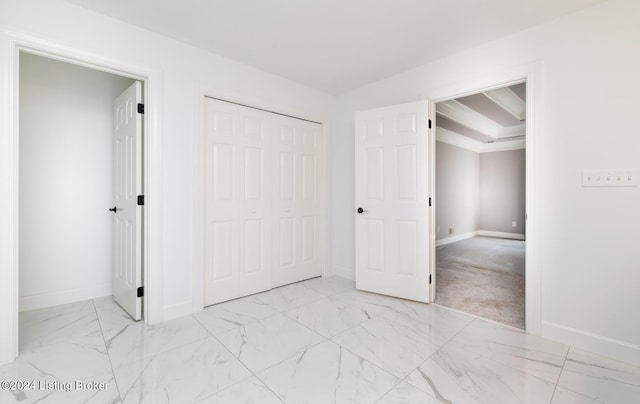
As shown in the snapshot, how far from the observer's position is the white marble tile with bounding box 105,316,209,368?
6.35 ft

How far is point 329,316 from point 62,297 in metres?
2.72

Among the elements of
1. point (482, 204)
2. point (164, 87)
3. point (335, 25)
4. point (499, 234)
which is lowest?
point (499, 234)

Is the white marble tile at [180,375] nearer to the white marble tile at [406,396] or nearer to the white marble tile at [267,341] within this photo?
the white marble tile at [267,341]

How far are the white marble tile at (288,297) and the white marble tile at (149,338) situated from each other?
74cm

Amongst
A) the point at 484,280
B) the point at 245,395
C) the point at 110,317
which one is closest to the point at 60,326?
the point at 110,317

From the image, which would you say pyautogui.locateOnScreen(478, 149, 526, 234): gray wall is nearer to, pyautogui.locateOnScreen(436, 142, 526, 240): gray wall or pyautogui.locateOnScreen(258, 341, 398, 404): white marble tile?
pyautogui.locateOnScreen(436, 142, 526, 240): gray wall

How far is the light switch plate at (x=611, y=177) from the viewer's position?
6.25ft

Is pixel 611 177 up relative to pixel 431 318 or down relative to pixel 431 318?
up

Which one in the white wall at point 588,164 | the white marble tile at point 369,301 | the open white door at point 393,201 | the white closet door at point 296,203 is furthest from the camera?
the white closet door at point 296,203

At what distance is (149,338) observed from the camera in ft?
7.10

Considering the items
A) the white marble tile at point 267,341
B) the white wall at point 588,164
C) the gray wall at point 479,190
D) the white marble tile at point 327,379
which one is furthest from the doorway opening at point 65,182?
the gray wall at point 479,190

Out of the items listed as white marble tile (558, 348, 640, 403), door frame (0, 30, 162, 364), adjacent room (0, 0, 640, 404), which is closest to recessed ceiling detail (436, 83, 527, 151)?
adjacent room (0, 0, 640, 404)

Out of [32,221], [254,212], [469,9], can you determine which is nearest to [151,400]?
[254,212]

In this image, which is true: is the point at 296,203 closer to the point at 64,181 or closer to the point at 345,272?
the point at 345,272
